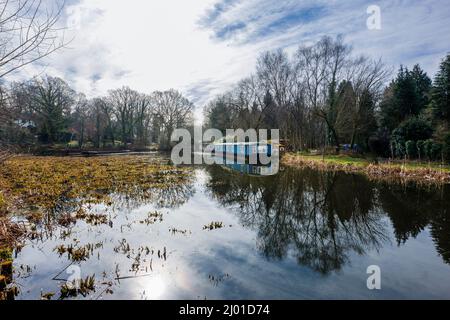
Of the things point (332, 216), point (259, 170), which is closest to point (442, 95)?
point (259, 170)

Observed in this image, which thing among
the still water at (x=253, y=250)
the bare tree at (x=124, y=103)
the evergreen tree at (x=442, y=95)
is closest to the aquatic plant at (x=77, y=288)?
the still water at (x=253, y=250)

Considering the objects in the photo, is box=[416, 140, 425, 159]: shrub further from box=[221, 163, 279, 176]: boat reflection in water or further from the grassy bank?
box=[221, 163, 279, 176]: boat reflection in water

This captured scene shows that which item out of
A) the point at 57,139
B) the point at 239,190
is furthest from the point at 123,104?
the point at 239,190

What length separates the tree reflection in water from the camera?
18.8ft

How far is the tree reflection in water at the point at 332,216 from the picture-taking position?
5.74m

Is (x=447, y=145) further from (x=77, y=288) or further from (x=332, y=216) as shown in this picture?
(x=77, y=288)

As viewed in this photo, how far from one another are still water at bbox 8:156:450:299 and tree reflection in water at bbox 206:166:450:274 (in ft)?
0.10

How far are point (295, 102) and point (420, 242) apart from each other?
92.0ft

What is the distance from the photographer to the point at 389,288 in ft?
13.4

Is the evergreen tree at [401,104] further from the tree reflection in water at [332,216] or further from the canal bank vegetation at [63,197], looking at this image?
the canal bank vegetation at [63,197]

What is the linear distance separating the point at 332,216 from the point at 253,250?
380cm

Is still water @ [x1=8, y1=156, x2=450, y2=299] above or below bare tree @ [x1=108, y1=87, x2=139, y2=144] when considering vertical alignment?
below

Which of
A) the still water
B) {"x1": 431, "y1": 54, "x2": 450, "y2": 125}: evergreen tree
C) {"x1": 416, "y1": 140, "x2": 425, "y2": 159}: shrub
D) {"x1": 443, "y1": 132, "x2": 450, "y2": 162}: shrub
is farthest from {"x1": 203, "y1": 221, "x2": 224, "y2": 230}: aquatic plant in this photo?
{"x1": 431, "y1": 54, "x2": 450, "y2": 125}: evergreen tree

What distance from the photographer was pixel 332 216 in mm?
8195
